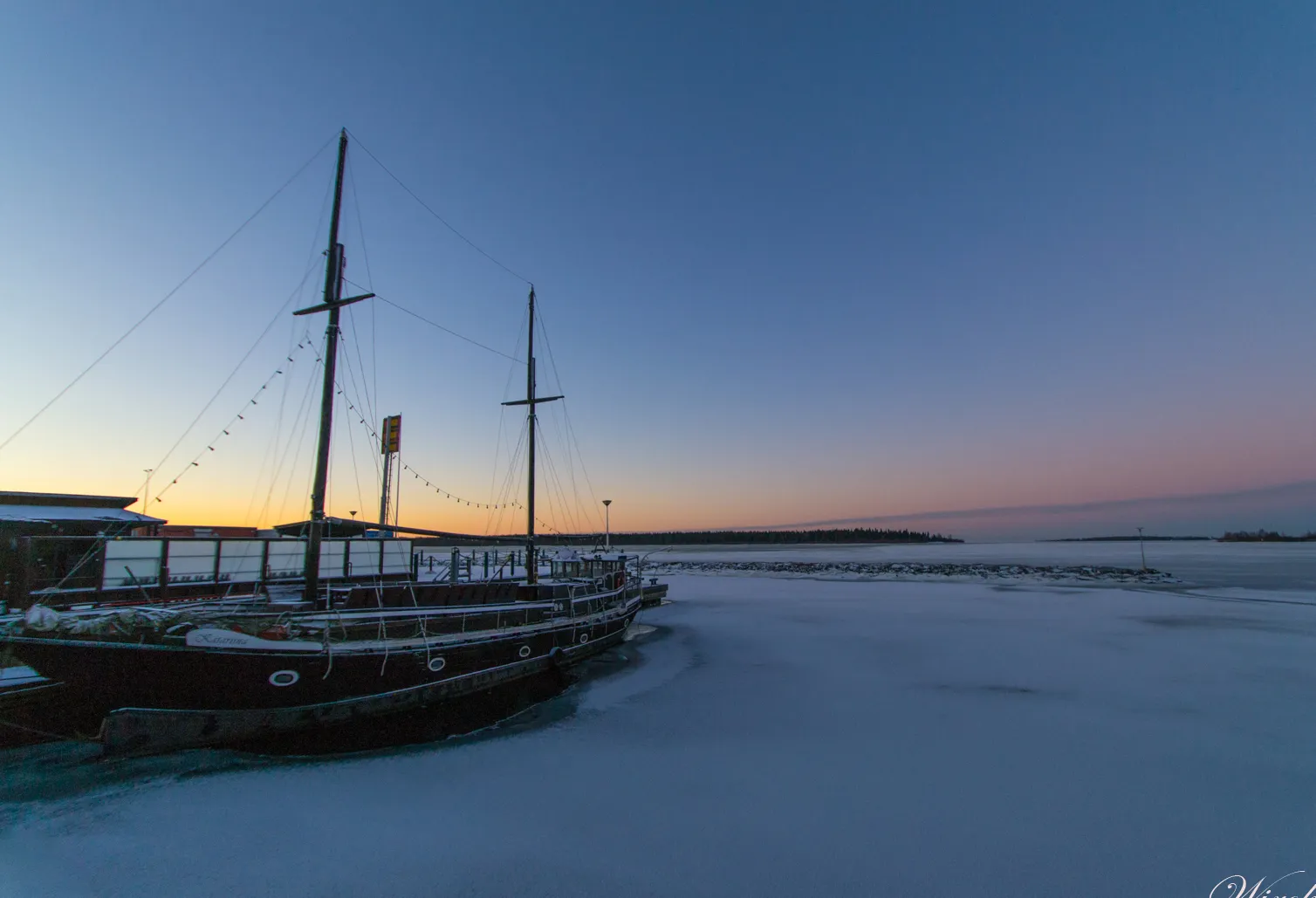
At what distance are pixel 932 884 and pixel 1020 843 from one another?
1644mm

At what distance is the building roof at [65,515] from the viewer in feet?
62.3

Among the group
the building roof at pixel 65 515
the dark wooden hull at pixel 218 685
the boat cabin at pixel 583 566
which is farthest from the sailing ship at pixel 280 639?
the boat cabin at pixel 583 566

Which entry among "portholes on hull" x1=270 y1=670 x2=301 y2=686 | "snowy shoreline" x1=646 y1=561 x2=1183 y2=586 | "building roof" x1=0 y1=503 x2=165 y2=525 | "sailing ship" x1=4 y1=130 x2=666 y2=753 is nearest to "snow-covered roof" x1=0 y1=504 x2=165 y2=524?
"building roof" x1=0 y1=503 x2=165 y2=525

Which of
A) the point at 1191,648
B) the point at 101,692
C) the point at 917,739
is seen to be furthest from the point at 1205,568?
the point at 101,692

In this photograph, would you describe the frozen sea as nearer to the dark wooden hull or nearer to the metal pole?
the dark wooden hull

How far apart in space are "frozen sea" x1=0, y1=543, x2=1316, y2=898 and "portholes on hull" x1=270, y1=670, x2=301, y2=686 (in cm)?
142

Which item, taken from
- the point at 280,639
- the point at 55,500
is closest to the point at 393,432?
the point at 55,500

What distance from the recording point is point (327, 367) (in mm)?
14672

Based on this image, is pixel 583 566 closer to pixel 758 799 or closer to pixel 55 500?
pixel 758 799

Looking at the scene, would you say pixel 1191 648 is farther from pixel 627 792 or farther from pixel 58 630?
pixel 58 630

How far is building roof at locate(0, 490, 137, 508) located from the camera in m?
22.2

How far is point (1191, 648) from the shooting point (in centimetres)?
1908

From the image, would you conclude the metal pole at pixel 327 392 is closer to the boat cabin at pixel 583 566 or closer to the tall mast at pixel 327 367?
the tall mast at pixel 327 367

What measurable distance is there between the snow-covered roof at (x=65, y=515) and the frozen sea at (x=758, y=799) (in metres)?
12.9
